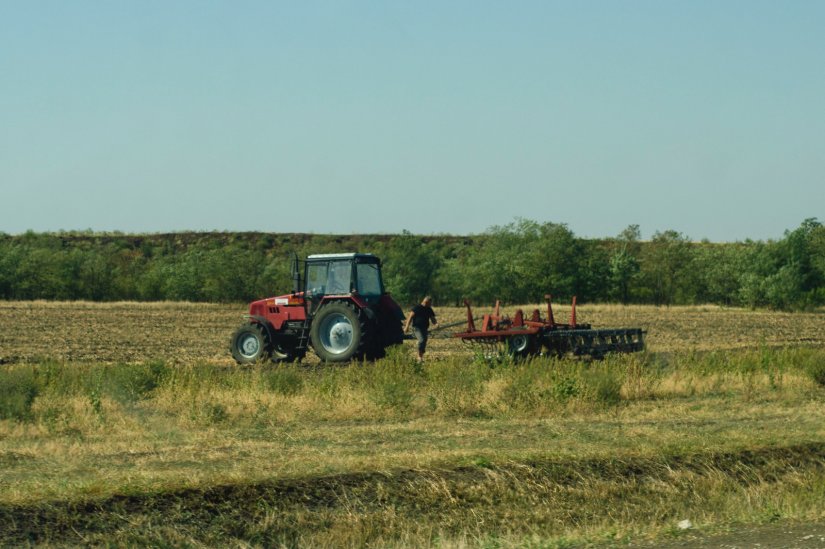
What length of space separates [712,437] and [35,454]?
807 cm

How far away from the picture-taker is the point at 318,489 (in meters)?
10.4

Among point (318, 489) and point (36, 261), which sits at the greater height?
point (36, 261)

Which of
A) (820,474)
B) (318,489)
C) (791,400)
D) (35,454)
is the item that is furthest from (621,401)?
(35,454)

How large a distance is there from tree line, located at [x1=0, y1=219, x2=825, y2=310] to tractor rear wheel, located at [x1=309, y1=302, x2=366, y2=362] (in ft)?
116

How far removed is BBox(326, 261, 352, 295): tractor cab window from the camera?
22362mm

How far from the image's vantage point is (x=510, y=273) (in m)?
66.6

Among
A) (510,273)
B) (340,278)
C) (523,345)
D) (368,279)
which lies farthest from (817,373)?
(510,273)

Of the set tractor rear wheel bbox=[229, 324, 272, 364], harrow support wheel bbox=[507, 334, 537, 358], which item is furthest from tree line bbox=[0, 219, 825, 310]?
harrow support wheel bbox=[507, 334, 537, 358]

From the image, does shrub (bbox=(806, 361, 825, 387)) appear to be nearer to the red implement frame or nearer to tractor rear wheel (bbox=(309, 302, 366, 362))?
the red implement frame

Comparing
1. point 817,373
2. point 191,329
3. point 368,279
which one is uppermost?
point 368,279

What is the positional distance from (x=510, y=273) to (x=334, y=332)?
1776 inches

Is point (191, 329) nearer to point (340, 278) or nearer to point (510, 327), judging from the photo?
point (340, 278)

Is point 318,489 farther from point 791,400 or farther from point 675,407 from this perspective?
point 791,400

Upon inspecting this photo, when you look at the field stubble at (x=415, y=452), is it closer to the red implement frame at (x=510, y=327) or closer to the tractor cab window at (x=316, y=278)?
the tractor cab window at (x=316, y=278)
